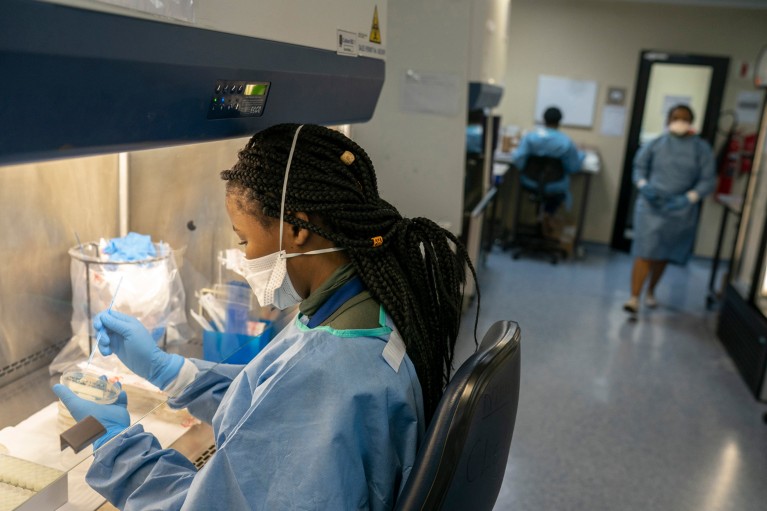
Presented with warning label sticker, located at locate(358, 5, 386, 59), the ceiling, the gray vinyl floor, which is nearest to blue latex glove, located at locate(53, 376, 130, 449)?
the gray vinyl floor

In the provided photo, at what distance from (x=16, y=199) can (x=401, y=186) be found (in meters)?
1.87

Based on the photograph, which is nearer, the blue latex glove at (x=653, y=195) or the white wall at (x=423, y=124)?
the white wall at (x=423, y=124)

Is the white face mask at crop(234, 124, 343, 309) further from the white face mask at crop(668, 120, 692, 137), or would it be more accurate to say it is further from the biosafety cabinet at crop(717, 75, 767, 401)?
the white face mask at crop(668, 120, 692, 137)

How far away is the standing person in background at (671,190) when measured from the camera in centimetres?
415

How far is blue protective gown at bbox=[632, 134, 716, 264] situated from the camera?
416cm

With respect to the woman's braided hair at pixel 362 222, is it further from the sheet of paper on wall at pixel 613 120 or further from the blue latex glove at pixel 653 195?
the sheet of paper on wall at pixel 613 120

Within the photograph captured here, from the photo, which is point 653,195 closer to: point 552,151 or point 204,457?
point 552,151

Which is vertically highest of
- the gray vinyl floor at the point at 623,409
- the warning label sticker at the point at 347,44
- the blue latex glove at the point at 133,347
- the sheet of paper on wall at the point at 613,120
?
the warning label sticker at the point at 347,44

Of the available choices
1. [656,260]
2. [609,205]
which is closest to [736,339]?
[656,260]

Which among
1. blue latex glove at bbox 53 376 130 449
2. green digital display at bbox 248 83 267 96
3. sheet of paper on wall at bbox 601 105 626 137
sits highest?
green digital display at bbox 248 83 267 96

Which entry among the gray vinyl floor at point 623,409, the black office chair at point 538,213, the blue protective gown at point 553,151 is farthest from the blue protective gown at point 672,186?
the black office chair at point 538,213

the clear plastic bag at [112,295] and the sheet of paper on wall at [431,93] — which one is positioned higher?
the sheet of paper on wall at [431,93]

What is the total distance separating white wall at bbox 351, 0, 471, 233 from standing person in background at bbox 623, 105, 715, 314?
1876 millimetres

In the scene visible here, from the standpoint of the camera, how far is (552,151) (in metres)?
5.29
